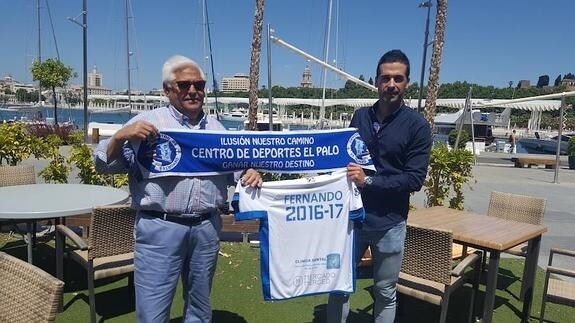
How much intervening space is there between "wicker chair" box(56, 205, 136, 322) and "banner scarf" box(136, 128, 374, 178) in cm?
128

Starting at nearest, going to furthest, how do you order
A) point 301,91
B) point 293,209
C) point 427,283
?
point 293,209 < point 427,283 < point 301,91

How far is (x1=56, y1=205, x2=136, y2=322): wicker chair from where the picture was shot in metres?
3.59

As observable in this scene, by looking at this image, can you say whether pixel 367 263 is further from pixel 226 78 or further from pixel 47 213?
pixel 226 78

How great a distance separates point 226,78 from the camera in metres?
161

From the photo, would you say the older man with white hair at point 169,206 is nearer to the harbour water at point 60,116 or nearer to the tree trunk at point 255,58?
the harbour water at point 60,116

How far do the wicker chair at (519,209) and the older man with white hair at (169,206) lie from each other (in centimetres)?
380

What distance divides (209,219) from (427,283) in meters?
1.98

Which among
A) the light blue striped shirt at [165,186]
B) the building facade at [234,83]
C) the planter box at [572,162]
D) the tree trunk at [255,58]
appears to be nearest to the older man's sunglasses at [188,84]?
the light blue striped shirt at [165,186]

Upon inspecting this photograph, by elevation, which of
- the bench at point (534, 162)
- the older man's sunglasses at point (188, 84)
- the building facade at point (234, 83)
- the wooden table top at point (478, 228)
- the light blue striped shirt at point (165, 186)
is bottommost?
the bench at point (534, 162)

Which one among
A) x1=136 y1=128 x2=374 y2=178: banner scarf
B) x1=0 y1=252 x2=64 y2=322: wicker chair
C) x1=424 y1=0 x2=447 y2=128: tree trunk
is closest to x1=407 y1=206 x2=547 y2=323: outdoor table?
x1=136 y1=128 x2=374 y2=178: banner scarf

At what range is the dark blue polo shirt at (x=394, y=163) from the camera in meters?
2.91

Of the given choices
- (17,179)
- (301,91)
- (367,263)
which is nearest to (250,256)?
(367,263)

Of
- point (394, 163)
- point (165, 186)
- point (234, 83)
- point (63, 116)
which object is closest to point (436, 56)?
point (394, 163)

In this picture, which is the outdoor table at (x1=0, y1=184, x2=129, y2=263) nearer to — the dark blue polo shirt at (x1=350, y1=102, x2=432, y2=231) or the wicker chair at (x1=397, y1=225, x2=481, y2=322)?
the dark blue polo shirt at (x1=350, y1=102, x2=432, y2=231)
